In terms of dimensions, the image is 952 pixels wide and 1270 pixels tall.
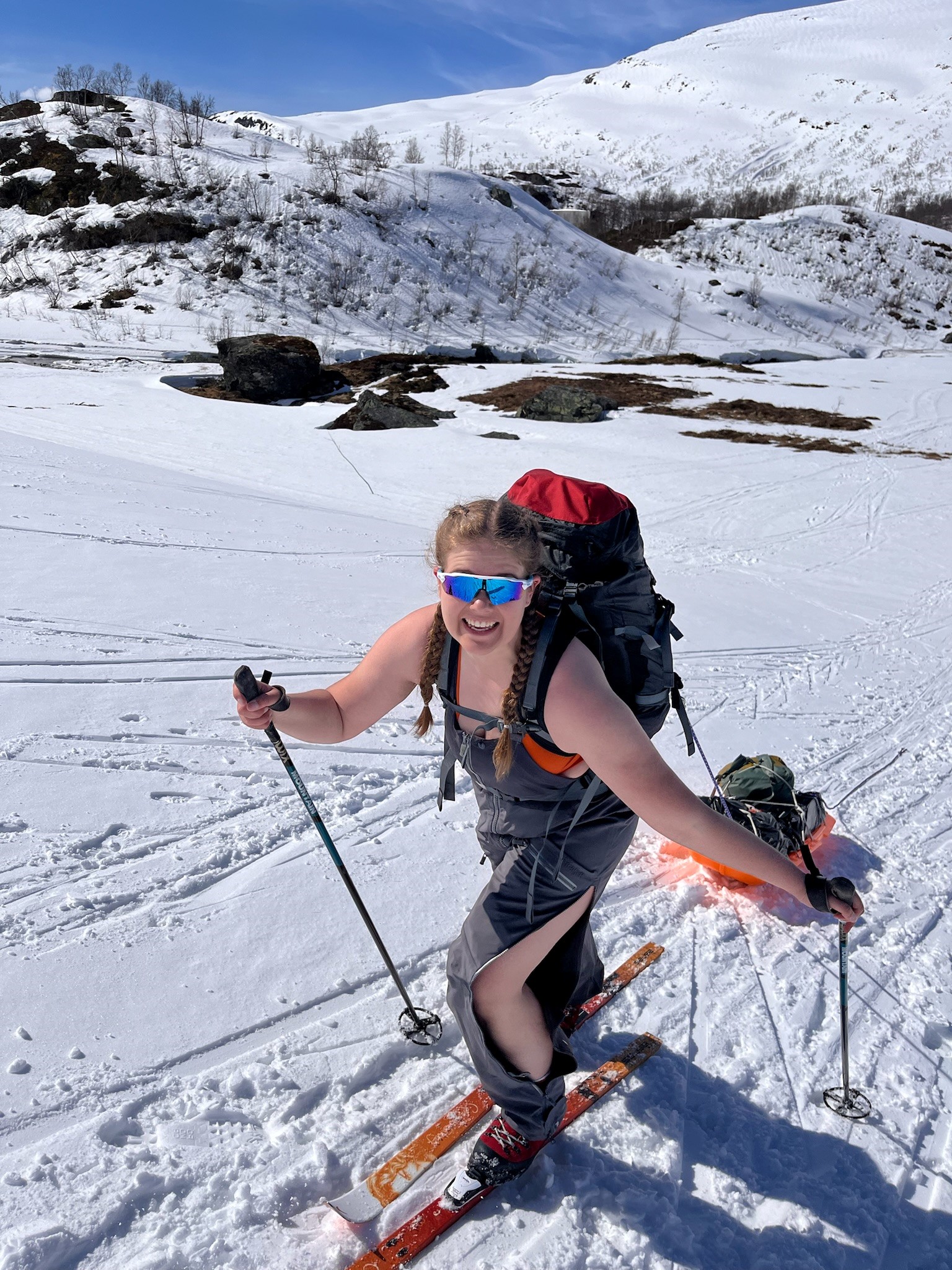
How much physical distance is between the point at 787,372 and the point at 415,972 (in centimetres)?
2254

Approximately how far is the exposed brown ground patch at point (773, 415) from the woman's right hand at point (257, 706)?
15.4m

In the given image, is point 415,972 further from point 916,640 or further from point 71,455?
point 71,455

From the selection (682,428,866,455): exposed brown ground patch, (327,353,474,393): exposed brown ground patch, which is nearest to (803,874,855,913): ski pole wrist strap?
→ (682,428,866,455): exposed brown ground patch

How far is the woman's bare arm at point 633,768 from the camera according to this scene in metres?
1.84

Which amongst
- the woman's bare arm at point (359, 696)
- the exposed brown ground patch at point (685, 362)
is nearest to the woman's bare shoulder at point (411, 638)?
the woman's bare arm at point (359, 696)

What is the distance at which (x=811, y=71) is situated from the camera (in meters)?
80.2

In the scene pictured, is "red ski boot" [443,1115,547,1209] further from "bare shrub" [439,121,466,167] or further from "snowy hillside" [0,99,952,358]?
"bare shrub" [439,121,466,167]

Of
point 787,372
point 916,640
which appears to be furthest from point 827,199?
point 916,640

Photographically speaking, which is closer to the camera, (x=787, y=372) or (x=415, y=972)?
(x=415, y=972)

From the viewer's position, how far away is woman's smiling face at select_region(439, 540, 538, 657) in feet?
6.31

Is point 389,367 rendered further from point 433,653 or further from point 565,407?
point 433,653

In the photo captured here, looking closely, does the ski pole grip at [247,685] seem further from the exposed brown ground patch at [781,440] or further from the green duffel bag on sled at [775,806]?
the exposed brown ground patch at [781,440]

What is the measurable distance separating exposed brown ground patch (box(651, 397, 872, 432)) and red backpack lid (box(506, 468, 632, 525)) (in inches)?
593

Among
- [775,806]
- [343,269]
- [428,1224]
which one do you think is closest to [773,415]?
[775,806]
